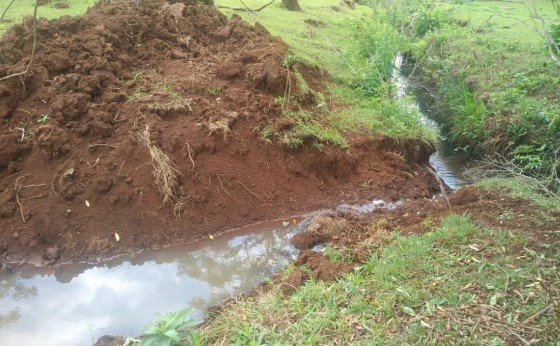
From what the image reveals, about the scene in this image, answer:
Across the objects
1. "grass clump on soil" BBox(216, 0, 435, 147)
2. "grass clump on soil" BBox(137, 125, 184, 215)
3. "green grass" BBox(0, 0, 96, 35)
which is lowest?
"grass clump on soil" BBox(137, 125, 184, 215)

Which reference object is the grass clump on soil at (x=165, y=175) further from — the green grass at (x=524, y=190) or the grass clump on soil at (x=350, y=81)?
the green grass at (x=524, y=190)

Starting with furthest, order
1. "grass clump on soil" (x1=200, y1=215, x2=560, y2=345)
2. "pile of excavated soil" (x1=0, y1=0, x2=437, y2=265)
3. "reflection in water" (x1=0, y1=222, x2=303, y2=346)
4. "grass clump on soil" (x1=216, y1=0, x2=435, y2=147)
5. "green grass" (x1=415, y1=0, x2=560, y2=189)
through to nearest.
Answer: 1. "grass clump on soil" (x1=216, y1=0, x2=435, y2=147)
2. "green grass" (x1=415, y1=0, x2=560, y2=189)
3. "pile of excavated soil" (x1=0, y1=0, x2=437, y2=265)
4. "reflection in water" (x1=0, y1=222, x2=303, y2=346)
5. "grass clump on soil" (x1=200, y1=215, x2=560, y2=345)

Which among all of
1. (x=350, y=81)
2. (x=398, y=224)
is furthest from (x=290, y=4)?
(x=398, y=224)

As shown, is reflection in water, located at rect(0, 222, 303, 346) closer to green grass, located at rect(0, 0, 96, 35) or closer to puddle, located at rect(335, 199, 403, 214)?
puddle, located at rect(335, 199, 403, 214)

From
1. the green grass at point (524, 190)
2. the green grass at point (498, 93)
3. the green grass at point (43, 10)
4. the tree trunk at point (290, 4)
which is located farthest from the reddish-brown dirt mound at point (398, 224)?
the tree trunk at point (290, 4)

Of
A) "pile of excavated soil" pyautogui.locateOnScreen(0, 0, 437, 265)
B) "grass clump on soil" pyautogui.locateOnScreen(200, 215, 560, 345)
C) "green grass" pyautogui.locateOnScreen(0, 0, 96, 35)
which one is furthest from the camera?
"green grass" pyautogui.locateOnScreen(0, 0, 96, 35)

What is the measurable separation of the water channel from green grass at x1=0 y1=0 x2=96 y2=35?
17.5ft

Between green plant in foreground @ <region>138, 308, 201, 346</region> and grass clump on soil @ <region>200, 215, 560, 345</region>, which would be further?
grass clump on soil @ <region>200, 215, 560, 345</region>

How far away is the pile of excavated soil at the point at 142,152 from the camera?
17.3 ft

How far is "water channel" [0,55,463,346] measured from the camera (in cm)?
419

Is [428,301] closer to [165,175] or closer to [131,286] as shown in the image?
[131,286]

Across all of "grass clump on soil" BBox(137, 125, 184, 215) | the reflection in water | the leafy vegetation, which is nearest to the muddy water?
the reflection in water

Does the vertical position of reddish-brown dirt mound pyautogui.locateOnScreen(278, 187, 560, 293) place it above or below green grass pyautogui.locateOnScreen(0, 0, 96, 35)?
below

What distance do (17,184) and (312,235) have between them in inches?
133
